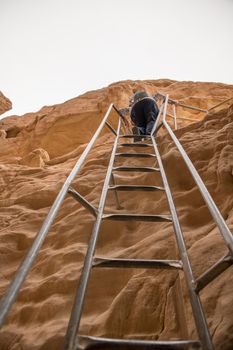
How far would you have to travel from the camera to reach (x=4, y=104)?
58.8 ft

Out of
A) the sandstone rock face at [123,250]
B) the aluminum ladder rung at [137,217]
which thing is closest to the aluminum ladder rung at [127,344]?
the sandstone rock face at [123,250]

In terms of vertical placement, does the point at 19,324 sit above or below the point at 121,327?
below

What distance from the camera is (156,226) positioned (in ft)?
11.0

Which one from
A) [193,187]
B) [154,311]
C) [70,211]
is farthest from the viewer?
[70,211]

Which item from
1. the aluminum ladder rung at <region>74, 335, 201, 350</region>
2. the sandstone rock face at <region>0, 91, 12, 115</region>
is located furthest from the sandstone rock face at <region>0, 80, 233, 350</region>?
the sandstone rock face at <region>0, 91, 12, 115</region>

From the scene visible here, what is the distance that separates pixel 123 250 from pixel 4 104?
16.8 meters

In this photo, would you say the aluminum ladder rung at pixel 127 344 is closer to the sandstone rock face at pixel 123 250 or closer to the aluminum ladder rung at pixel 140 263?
the sandstone rock face at pixel 123 250

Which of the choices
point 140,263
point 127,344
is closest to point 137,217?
point 140,263

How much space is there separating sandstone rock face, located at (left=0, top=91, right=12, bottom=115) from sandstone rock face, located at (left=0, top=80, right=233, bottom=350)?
39.3 feet

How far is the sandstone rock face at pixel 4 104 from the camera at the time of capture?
17759 millimetres

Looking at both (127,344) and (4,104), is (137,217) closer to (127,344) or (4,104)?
(127,344)

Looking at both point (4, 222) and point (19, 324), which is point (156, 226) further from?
point (4, 222)

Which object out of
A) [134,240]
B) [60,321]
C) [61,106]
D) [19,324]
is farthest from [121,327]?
[61,106]

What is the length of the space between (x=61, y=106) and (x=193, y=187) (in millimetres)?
14009
